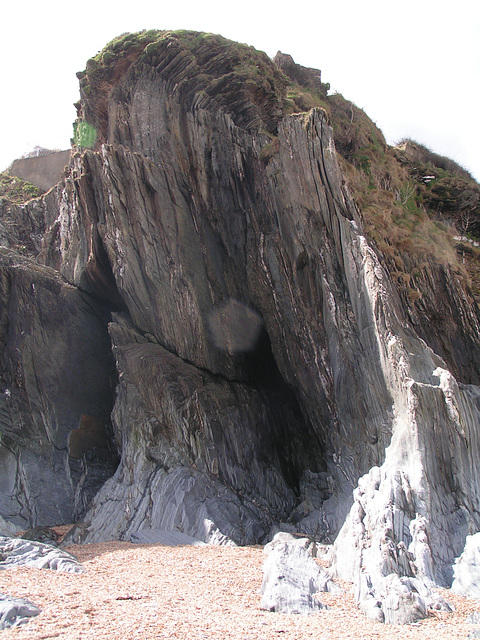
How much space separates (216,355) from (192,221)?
5.17 metres

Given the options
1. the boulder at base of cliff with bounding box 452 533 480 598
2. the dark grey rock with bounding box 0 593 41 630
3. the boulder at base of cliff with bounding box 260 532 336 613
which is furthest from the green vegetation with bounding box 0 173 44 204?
the boulder at base of cliff with bounding box 452 533 480 598

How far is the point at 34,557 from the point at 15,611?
12.6ft

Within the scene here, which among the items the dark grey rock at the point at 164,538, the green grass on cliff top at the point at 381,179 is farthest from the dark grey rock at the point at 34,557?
the green grass on cliff top at the point at 381,179

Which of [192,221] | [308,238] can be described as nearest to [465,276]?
[308,238]

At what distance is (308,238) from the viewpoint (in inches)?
661

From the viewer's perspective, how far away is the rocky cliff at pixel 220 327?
14492 mm

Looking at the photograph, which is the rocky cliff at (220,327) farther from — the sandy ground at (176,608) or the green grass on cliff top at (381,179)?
the sandy ground at (176,608)

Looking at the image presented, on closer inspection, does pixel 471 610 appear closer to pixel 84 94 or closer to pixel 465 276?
pixel 465 276

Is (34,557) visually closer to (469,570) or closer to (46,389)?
(469,570)

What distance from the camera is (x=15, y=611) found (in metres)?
6.93

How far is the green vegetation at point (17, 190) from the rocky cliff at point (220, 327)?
965 cm

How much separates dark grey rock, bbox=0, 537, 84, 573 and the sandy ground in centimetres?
35

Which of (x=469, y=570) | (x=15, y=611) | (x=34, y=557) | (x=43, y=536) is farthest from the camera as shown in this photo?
(x=43, y=536)

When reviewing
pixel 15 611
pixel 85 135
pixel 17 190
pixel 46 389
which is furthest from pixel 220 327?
pixel 17 190
